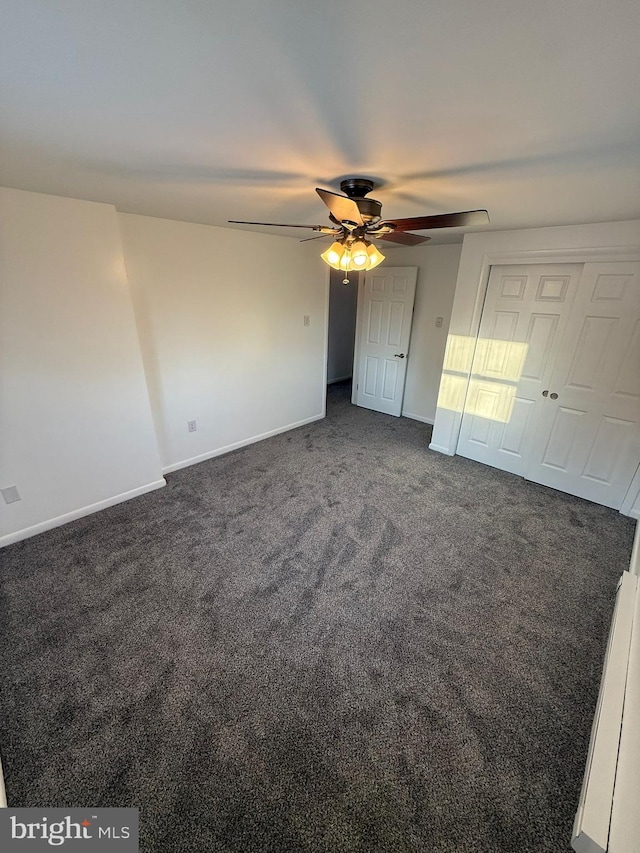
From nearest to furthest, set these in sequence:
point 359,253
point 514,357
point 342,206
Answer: point 342,206 < point 359,253 < point 514,357

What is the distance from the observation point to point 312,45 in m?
0.73

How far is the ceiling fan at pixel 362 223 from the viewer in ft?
4.74

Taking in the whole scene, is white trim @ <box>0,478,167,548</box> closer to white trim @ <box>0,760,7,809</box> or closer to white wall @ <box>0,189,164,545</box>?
white wall @ <box>0,189,164,545</box>

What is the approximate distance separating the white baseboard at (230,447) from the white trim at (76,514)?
9.5 inches

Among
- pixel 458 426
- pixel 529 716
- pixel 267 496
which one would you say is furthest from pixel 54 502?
pixel 458 426

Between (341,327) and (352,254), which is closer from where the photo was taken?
(352,254)

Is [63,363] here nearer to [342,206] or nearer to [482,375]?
[342,206]

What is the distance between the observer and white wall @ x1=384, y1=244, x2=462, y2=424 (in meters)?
3.99

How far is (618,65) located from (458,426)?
312 cm

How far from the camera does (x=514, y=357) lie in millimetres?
3125

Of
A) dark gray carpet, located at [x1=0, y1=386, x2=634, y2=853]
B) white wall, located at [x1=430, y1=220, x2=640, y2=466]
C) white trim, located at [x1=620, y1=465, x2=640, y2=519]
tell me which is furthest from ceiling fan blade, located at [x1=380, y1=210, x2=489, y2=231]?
white trim, located at [x1=620, y1=465, x2=640, y2=519]

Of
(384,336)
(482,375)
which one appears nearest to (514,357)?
(482,375)

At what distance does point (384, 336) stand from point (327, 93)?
Result: 12.6ft

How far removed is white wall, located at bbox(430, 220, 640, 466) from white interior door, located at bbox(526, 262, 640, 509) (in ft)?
0.45
